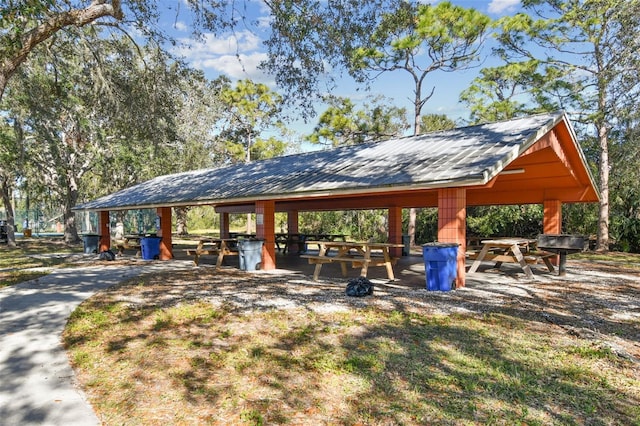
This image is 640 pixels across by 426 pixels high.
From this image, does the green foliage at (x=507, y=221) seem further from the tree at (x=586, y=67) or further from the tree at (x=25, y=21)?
the tree at (x=25, y=21)

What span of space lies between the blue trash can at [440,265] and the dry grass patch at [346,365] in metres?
0.87

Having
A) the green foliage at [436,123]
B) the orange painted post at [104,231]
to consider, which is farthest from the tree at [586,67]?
the orange painted post at [104,231]

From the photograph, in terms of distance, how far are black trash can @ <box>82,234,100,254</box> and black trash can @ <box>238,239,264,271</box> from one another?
9038 millimetres

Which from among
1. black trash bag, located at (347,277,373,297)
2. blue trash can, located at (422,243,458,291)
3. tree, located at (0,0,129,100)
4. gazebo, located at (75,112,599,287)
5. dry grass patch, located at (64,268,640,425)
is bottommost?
dry grass patch, located at (64,268,640,425)

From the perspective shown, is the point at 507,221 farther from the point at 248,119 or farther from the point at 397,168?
the point at 248,119

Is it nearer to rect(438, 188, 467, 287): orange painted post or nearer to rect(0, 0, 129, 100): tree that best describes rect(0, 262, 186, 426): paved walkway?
rect(0, 0, 129, 100): tree

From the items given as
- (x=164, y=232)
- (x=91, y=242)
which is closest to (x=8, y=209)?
(x=91, y=242)

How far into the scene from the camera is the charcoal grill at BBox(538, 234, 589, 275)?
26.5 feet

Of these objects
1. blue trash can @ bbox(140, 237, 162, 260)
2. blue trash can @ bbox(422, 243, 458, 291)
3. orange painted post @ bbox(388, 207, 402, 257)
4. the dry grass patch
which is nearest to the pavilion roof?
blue trash can @ bbox(422, 243, 458, 291)

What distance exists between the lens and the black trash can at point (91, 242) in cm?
1584

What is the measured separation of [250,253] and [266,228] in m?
0.75

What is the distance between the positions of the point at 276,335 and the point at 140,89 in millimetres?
8718

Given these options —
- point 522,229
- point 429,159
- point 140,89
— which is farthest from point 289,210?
point 522,229

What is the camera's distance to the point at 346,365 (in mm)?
3711
